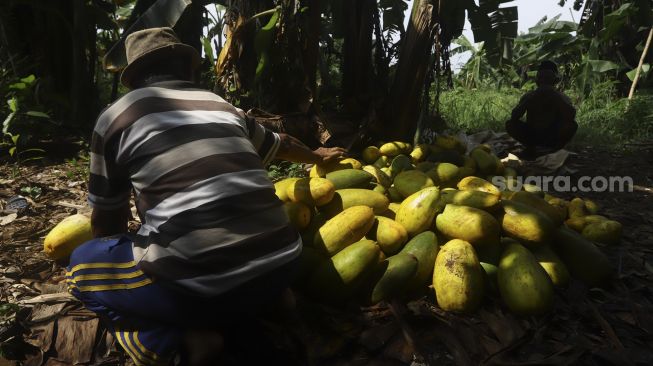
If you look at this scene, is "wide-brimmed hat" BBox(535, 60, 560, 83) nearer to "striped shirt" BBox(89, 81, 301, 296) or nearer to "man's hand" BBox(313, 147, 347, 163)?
"man's hand" BBox(313, 147, 347, 163)

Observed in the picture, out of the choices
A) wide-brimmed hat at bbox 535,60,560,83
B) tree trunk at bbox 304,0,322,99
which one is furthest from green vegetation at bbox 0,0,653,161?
wide-brimmed hat at bbox 535,60,560,83

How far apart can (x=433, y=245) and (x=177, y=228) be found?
117cm

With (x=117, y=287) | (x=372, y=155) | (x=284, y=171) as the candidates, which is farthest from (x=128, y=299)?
(x=284, y=171)

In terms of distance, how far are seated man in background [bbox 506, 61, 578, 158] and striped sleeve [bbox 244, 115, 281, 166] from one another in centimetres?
379

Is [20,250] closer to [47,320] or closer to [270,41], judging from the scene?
[47,320]

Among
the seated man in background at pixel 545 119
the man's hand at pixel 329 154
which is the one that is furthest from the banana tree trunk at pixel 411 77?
the seated man in background at pixel 545 119

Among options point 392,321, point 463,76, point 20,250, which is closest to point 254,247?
point 392,321

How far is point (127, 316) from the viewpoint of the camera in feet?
5.40

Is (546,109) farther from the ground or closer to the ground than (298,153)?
closer to the ground

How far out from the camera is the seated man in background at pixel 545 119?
201 inches

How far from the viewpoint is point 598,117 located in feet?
25.5

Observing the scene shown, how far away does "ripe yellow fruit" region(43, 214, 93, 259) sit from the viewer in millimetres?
2240

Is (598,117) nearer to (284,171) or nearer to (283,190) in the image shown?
(284,171)

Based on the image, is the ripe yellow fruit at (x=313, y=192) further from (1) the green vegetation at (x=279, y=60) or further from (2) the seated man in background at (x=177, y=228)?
(1) the green vegetation at (x=279, y=60)
